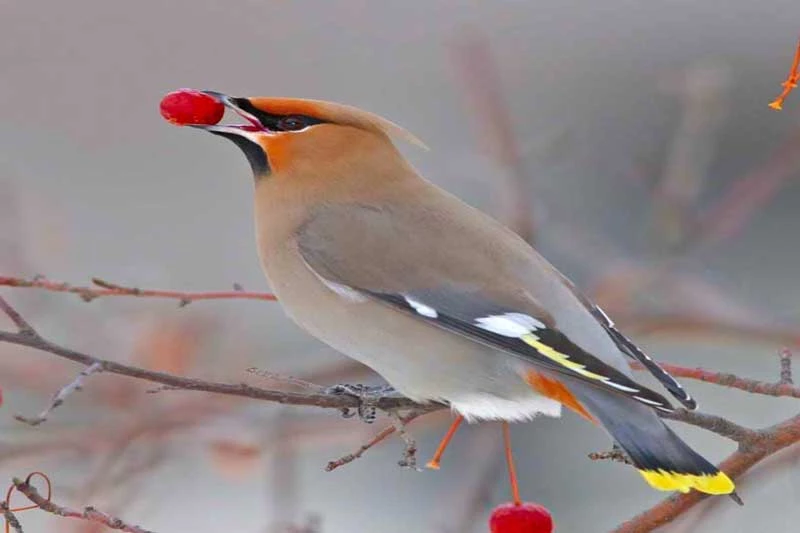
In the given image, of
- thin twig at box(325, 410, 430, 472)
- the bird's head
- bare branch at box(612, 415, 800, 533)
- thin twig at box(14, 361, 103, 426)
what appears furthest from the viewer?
the bird's head

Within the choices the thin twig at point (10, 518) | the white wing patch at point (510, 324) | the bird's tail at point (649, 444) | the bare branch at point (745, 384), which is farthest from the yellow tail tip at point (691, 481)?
the thin twig at point (10, 518)

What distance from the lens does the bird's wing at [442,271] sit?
2002mm

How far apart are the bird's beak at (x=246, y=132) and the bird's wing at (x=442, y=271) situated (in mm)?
137

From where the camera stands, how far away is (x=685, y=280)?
2.37 meters

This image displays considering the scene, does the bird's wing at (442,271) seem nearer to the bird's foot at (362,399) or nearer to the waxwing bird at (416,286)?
the waxwing bird at (416,286)

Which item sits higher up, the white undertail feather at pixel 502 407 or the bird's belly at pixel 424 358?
the bird's belly at pixel 424 358

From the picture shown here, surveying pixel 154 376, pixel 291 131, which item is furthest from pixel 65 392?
pixel 291 131

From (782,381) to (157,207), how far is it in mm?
3644

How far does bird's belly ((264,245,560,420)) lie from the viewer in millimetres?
2076

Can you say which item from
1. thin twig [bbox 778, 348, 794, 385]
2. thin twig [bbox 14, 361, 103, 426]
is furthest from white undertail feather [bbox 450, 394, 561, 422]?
thin twig [bbox 14, 361, 103, 426]

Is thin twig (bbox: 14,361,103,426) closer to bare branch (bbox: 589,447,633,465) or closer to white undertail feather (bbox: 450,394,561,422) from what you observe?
bare branch (bbox: 589,447,633,465)

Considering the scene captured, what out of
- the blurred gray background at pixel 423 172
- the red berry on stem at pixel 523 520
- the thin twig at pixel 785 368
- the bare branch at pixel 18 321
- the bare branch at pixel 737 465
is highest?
the bare branch at pixel 18 321

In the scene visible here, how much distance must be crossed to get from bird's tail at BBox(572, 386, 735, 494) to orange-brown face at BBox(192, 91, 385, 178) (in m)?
0.59

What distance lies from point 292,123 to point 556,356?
57cm
